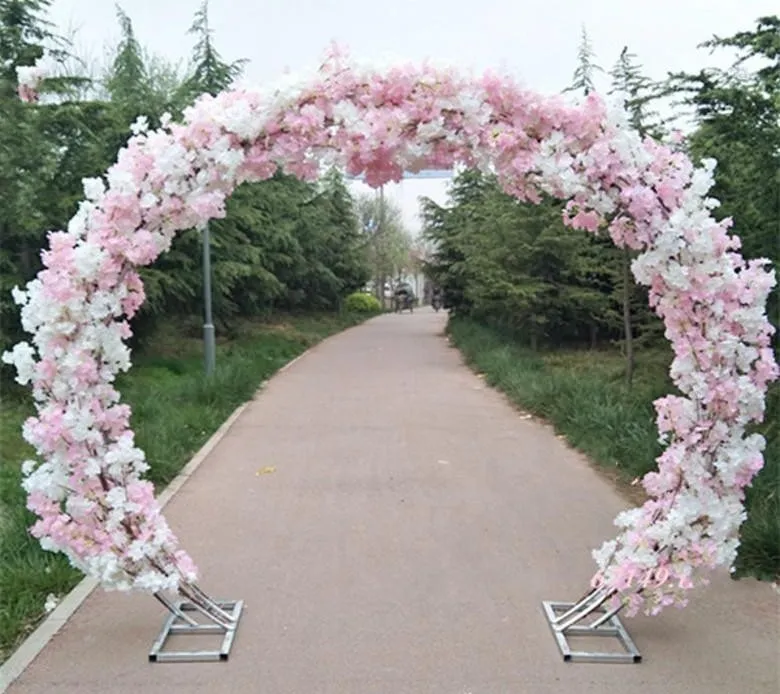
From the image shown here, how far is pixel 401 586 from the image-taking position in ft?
14.8

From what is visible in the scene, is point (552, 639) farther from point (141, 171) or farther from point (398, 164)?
point (141, 171)

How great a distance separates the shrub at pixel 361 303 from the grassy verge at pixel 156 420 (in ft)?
62.5

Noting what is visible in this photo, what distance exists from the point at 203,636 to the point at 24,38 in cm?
846

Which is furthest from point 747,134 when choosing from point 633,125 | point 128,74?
point 128,74

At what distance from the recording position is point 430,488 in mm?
6578

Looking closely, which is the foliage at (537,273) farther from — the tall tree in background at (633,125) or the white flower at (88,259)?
the white flower at (88,259)

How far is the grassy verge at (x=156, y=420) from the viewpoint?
4312 mm

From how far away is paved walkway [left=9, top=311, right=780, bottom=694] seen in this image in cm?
351

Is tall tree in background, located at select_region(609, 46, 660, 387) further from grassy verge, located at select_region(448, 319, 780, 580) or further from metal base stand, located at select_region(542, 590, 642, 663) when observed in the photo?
metal base stand, located at select_region(542, 590, 642, 663)

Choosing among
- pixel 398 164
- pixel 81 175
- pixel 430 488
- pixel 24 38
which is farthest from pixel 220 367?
pixel 398 164

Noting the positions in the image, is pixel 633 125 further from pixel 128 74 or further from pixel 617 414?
pixel 128 74

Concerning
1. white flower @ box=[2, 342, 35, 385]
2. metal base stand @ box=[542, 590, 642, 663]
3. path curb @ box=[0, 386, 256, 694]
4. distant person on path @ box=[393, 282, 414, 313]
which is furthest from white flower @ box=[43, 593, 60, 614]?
distant person on path @ box=[393, 282, 414, 313]

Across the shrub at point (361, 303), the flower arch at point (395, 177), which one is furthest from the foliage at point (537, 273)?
the shrub at point (361, 303)

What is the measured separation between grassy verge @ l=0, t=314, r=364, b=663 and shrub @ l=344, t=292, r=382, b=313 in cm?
1906
